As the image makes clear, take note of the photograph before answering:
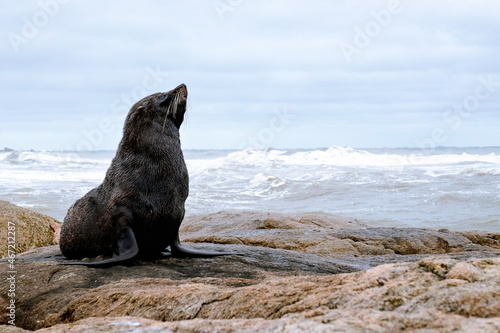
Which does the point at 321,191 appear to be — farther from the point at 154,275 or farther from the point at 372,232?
the point at 154,275

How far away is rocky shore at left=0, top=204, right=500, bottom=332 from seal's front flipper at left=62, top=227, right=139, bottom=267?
93mm

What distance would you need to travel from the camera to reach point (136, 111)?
210 inches

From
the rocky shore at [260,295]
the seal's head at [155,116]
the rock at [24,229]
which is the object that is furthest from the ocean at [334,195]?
the rocky shore at [260,295]

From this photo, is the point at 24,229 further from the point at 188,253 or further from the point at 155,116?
the point at 188,253

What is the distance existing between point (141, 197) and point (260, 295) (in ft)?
8.69

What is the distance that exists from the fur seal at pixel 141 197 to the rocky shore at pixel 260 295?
0.28 metres

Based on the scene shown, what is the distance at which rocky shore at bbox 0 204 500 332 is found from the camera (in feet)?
6.26

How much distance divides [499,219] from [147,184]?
1062 cm

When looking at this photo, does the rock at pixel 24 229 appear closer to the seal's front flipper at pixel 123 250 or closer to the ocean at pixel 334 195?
the seal's front flipper at pixel 123 250

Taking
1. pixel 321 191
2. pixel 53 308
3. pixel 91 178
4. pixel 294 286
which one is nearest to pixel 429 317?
pixel 294 286

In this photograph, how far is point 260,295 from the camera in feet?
8.29

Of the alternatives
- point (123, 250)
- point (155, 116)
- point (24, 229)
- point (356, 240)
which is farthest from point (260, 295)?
point (24, 229)

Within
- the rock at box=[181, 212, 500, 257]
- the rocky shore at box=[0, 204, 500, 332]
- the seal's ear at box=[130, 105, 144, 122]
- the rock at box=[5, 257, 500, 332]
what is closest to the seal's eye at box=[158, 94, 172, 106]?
the seal's ear at box=[130, 105, 144, 122]

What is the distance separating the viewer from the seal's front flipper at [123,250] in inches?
181
